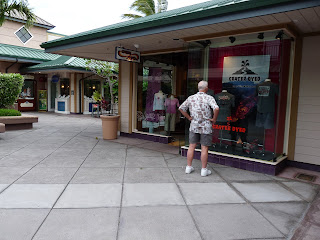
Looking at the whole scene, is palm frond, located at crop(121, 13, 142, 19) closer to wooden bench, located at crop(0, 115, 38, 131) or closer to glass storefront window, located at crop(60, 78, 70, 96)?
glass storefront window, located at crop(60, 78, 70, 96)

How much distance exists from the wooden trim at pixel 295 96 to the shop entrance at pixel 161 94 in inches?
125

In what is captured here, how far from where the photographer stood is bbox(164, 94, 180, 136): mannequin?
26.5 ft

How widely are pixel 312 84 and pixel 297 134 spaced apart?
3.47ft

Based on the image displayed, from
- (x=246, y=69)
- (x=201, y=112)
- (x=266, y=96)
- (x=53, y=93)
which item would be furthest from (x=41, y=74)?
(x=266, y=96)

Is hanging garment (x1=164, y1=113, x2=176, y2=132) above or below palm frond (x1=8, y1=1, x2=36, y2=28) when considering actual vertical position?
below

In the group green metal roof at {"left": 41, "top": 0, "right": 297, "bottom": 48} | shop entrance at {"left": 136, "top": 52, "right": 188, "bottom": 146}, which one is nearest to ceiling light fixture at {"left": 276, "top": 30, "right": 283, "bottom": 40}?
green metal roof at {"left": 41, "top": 0, "right": 297, "bottom": 48}

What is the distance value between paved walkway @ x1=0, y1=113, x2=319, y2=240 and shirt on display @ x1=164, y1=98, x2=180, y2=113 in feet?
7.66

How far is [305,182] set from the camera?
4.62 m

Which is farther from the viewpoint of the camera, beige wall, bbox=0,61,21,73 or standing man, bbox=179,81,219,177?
beige wall, bbox=0,61,21,73

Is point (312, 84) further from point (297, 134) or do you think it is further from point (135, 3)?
point (135, 3)

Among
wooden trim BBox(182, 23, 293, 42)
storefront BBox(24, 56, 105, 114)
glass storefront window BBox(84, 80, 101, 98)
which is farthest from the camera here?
glass storefront window BBox(84, 80, 101, 98)

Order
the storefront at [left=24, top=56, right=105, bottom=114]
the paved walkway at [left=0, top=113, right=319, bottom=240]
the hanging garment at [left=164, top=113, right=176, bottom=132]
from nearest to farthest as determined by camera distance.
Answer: the paved walkway at [left=0, top=113, right=319, bottom=240], the hanging garment at [left=164, top=113, right=176, bottom=132], the storefront at [left=24, top=56, right=105, bottom=114]

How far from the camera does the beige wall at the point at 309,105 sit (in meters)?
5.18

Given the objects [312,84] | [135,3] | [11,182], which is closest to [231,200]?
[312,84]
